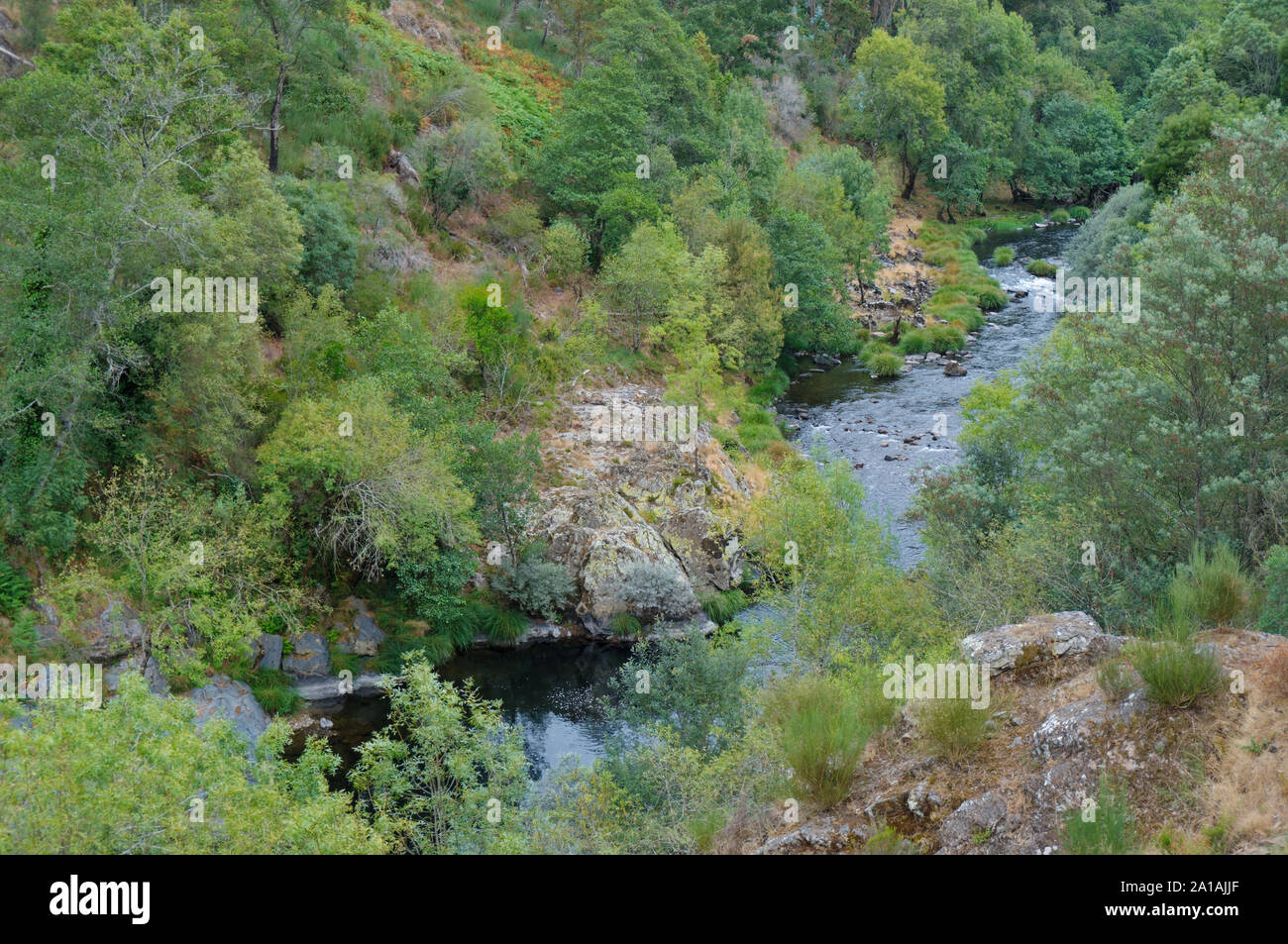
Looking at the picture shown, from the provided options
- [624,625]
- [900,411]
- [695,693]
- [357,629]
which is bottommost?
[695,693]

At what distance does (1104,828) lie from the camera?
36.2 ft

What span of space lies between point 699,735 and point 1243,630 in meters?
13.8

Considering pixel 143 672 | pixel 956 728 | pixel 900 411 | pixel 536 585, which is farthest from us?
pixel 900 411

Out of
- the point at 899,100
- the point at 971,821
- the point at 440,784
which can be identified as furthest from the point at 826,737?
the point at 899,100

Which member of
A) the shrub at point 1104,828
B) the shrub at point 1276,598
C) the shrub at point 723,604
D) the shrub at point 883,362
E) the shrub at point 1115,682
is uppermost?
the shrub at point 883,362

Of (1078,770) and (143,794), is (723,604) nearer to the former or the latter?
(1078,770)

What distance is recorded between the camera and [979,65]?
305 feet

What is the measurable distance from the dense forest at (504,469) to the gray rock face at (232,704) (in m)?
0.19

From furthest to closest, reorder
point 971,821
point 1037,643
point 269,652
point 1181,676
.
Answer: point 269,652 → point 1037,643 → point 971,821 → point 1181,676

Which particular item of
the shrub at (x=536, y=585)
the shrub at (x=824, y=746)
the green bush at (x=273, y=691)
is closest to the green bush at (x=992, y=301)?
the shrub at (x=536, y=585)

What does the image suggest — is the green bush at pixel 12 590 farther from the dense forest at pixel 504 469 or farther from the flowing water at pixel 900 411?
the flowing water at pixel 900 411

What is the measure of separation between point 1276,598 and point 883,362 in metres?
40.7

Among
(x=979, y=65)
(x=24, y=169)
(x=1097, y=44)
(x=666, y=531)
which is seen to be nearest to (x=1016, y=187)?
(x=979, y=65)

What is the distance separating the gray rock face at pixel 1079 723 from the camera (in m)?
13.1
